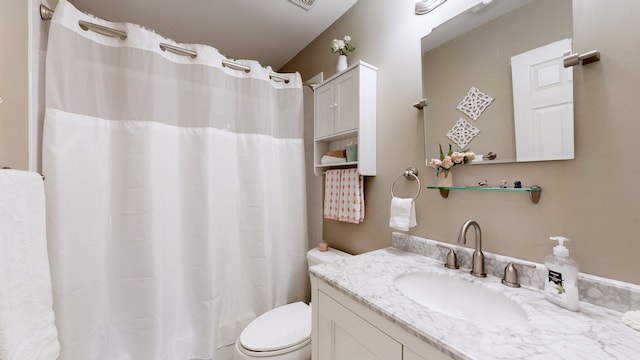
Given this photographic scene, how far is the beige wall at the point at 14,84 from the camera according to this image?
2.98 feet

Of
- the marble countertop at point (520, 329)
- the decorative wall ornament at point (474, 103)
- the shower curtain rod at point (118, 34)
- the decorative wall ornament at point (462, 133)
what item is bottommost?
the marble countertop at point (520, 329)

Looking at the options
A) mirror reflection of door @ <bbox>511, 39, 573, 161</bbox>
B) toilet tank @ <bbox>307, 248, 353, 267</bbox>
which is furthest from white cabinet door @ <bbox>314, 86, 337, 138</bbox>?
mirror reflection of door @ <bbox>511, 39, 573, 161</bbox>

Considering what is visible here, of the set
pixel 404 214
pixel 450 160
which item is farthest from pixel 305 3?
pixel 404 214

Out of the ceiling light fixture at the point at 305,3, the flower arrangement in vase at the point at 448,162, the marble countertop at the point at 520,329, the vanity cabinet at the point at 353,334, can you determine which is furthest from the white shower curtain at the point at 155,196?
the flower arrangement in vase at the point at 448,162

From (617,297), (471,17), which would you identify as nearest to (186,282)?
(617,297)

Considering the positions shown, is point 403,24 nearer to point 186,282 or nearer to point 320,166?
point 320,166

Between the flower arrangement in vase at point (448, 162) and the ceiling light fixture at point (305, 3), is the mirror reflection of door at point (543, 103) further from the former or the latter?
the ceiling light fixture at point (305, 3)

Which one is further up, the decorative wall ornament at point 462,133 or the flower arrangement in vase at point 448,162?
the decorative wall ornament at point 462,133

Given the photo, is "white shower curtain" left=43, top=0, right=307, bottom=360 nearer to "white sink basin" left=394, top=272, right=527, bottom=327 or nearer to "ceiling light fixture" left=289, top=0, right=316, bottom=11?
"ceiling light fixture" left=289, top=0, right=316, bottom=11

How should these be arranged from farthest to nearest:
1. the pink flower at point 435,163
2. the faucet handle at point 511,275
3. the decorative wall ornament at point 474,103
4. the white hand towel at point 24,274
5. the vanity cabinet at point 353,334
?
the pink flower at point 435,163, the decorative wall ornament at point 474,103, the faucet handle at point 511,275, the white hand towel at point 24,274, the vanity cabinet at point 353,334

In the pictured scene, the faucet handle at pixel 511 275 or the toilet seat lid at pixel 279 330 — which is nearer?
the faucet handle at pixel 511 275

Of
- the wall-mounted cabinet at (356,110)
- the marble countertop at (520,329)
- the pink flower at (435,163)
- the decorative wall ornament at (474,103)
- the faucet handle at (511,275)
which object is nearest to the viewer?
the marble countertop at (520,329)

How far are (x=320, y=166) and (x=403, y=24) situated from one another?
3.01 ft

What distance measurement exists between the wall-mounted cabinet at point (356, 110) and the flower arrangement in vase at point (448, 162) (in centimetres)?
37
